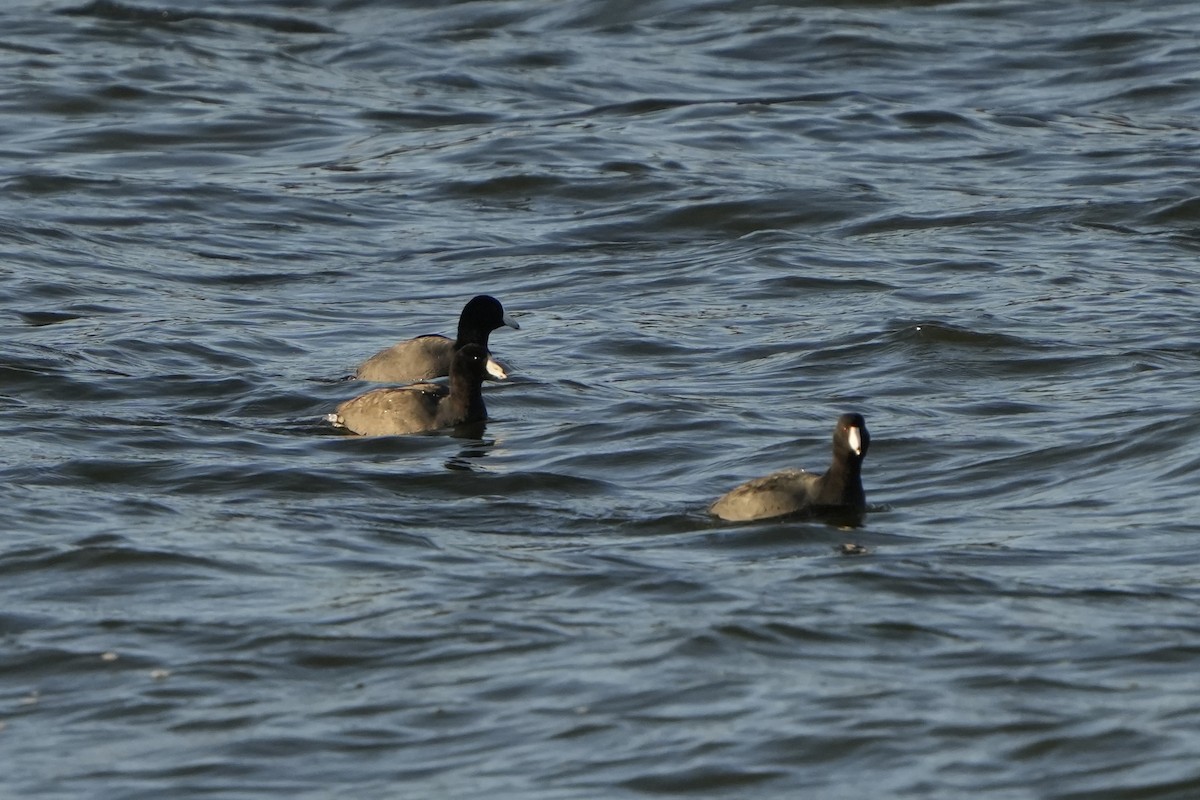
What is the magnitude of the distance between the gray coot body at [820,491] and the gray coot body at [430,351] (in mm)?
4660

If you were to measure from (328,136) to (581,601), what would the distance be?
16694 millimetres

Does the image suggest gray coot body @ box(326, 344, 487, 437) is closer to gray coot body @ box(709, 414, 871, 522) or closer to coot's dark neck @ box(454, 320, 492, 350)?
coot's dark neck @ box(454, 320, 492, 350)

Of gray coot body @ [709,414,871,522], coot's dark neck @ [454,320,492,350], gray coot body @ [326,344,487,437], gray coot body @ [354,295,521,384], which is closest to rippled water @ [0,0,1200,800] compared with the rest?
gray coot body @ [709,414,871,522]

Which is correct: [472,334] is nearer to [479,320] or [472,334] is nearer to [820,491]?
[479,320]

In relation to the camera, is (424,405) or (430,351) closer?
(424,405)

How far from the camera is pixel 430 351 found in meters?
16.3

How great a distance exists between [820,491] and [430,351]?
527 cm

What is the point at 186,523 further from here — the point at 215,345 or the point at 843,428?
the point at 215,345

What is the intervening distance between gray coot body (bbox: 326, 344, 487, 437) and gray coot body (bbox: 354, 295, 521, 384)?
2.37 ft

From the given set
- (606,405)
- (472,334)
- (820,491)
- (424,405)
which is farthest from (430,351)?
(820,491)

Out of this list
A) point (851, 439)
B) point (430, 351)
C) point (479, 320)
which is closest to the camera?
point (851, 439)

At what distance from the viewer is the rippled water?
8.81 m

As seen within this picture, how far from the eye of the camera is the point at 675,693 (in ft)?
29.7

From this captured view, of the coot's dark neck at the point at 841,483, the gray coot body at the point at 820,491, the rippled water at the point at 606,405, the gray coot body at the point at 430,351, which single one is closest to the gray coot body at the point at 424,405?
the rippled water at the point at 606,405
